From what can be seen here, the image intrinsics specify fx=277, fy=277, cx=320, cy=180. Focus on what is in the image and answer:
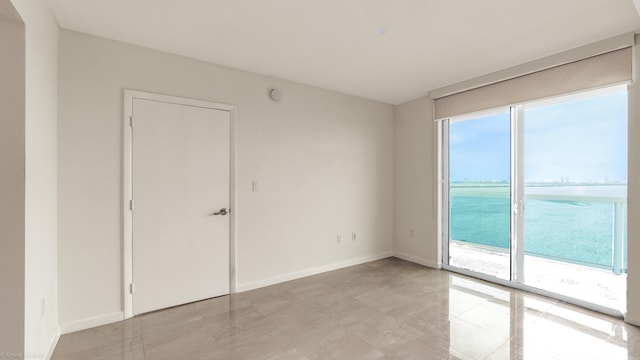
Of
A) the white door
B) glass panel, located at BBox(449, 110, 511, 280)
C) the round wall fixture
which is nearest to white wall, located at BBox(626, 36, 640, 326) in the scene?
glass panel, located at BBox(449, 110, 511, 280)

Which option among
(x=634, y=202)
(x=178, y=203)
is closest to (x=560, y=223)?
(x=634, y=202)

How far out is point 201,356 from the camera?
2.05 meters

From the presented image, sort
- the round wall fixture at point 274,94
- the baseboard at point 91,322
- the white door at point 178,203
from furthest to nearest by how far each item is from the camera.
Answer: the round wall fixture at point 274,94
the white door at point 178,203
the baseboard at point 91,322

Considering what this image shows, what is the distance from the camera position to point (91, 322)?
7.93 feet

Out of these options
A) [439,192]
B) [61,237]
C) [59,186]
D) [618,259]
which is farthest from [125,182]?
[618,259]

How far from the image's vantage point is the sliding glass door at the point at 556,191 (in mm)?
2887

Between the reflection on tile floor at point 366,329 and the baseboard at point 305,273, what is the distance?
0.31 ft

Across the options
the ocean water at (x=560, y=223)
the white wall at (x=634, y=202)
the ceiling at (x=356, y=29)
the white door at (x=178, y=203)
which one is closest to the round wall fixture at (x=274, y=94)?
the ceiling at (x=356, y=29)

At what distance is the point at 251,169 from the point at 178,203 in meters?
0.86

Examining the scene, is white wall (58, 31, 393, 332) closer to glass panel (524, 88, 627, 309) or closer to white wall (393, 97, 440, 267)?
white wall (393, 97, 440, 267)

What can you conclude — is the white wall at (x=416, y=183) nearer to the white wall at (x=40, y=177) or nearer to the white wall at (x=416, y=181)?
the white wall at (x=416, y=181)
